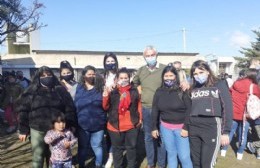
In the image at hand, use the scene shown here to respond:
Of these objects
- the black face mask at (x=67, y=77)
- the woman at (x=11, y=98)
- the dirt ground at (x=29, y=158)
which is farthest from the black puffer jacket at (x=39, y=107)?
the woman at (x=11, y=98)

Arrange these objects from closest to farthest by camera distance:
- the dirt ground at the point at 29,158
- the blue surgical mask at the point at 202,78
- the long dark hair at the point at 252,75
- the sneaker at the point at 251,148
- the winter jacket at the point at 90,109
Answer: the blue surgical mask at the point at 202,78
the winter jacket at the point at 90,109
the dirt ground at the point at 29,158
the long dark hair at the point at 252,75
the sneaker at the point at 251,148

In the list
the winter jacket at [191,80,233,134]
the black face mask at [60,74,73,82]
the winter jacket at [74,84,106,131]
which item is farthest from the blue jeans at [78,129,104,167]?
the winter jacket at [191,80,233,134]

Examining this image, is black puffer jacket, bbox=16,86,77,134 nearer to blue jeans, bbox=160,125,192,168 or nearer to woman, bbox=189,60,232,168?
blue jeans, bbox=160,125,192,168

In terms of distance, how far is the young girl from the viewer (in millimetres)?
5128

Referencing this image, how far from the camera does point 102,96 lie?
18.2 ft

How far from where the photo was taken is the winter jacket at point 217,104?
462 centimetres

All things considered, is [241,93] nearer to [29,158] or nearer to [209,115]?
[209,115]

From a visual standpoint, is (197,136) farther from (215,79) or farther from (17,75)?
(17,75)

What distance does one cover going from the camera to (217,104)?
4629 millimetres

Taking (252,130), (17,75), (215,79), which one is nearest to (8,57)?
(17,75)

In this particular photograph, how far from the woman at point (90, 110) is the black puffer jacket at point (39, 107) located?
0.42 metres

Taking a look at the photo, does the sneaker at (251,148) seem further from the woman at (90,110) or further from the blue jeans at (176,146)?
the woman at (90,110)

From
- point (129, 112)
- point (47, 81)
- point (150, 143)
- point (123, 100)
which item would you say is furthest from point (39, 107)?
point (150, 143)

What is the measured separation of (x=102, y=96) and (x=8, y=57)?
28159mm
